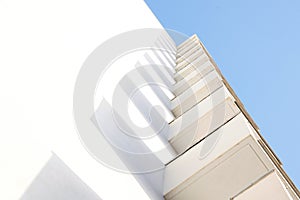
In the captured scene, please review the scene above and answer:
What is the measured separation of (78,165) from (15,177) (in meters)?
0.51

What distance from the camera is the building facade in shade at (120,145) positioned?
5.59 feet

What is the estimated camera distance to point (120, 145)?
8.88 feet

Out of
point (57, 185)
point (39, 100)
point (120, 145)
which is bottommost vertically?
point (120, 145)

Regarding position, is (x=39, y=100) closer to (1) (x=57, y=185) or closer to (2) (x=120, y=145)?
(1) (x=57, y=185)

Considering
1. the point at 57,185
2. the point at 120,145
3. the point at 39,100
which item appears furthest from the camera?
the point at 120,145

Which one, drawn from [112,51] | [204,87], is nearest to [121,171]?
[112,51]

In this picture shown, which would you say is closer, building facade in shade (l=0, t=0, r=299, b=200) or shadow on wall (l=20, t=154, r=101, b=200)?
shadow on wall (l=20, t=154, r=101, b=200)

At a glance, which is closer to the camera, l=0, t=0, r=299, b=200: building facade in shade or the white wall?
the white wall

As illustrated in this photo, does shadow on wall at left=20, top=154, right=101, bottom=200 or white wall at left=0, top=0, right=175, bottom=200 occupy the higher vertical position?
white wall at left=0, top=0, right=175, bottom=200

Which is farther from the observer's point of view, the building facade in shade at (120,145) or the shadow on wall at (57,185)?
the building facade in shade at (120,145)

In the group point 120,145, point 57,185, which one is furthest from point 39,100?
point 120,145

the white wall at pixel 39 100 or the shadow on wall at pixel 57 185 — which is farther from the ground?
the white wall at pixel 39 100

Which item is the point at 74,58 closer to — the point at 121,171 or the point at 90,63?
the point at 90,63

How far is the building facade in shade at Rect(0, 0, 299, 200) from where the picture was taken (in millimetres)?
1705
